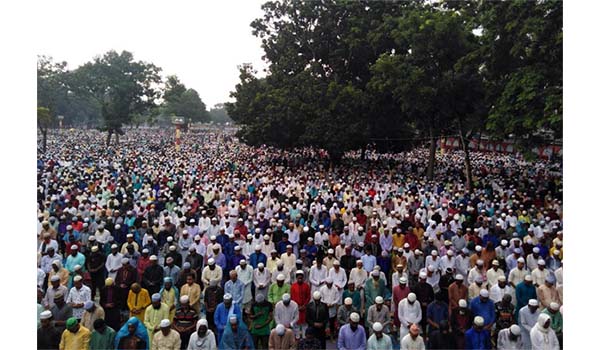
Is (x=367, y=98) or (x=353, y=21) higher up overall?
(x=353, y=21)

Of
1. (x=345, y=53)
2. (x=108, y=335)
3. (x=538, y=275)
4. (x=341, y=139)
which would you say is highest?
(x=345, y=53)

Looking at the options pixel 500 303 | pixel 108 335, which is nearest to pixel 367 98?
pixel 500 303

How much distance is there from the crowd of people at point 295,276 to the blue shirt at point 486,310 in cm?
1

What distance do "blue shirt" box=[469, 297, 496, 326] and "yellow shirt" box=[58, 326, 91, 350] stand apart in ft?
16.0

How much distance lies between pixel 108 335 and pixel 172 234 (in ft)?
13.6

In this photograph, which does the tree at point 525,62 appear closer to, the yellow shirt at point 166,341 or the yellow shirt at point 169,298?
the yellow shirt at point 169,298

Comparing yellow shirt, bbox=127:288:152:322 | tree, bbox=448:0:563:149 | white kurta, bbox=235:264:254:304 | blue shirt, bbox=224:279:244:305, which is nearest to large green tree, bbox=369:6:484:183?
tree, bbox=448:0:563:149

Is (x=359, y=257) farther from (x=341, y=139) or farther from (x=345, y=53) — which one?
(x=345, y=53)

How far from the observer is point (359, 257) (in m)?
7.61

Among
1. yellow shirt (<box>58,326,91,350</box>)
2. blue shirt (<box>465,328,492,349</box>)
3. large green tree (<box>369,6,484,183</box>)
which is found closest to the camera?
yellow shirt (<box>58,326,91,350</box>)

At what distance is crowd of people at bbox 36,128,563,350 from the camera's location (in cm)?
516

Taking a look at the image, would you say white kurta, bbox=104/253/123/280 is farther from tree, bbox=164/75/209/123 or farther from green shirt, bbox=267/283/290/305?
tree, bbox=164/75/209/123

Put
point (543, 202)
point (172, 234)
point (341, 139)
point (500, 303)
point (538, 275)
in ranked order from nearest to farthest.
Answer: point (500, 303)
point (538, 275)
point (172, 234)
point (543, 202)
point (341, 139)

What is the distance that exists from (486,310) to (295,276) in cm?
285
